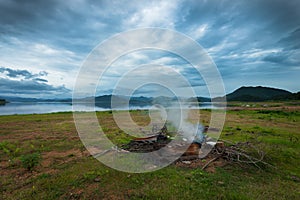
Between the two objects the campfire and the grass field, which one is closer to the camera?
the grass field

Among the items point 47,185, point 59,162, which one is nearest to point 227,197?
point 47,185

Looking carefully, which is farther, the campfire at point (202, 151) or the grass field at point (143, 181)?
the campfire at point (202, 151)

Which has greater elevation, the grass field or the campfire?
the campfire

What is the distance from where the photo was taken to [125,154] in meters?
6.87

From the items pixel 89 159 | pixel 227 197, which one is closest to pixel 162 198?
pixel 227 197

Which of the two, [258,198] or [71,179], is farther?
[71,179]

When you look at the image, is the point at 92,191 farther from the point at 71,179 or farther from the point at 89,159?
the point at 89,159

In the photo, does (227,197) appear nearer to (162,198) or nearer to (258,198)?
(258,198)

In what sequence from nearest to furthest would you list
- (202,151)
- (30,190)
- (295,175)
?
(30,190) → (295,175) → (202,151)

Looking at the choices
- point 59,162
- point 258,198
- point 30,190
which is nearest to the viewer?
point 258,198

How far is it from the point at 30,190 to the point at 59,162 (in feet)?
6.37

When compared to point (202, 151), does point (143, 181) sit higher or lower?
lower

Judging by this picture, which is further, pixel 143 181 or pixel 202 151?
pixel 202 151

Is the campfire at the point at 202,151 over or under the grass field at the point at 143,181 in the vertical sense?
over
